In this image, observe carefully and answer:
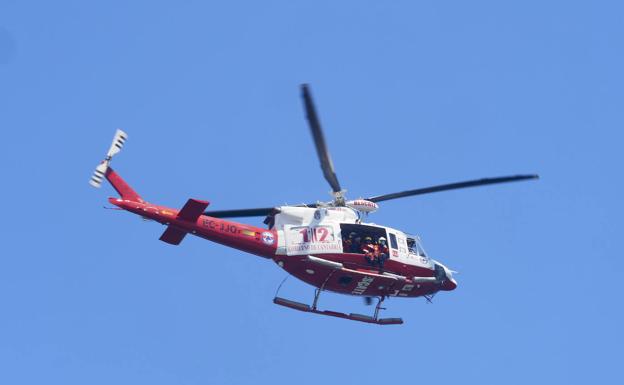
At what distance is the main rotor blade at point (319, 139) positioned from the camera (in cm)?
2514

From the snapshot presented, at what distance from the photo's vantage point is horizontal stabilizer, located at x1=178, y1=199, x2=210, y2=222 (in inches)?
1116

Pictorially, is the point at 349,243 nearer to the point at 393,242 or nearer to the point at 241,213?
the point at 393,242

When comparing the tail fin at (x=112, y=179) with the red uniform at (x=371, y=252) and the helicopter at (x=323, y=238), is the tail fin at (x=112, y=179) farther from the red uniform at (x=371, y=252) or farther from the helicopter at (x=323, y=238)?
the red uniform at (x=371, y=252)

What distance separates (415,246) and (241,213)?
16.2ft

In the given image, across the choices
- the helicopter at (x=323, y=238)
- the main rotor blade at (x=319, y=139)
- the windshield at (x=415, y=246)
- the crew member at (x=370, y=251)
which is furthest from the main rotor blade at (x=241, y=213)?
the windshield at (x=415, y=246)

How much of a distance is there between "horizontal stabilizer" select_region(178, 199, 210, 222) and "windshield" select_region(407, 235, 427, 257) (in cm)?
588

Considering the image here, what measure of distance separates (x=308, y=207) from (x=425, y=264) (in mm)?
3584

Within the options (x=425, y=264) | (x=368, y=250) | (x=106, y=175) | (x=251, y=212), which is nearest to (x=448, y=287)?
(x=425, y=264)

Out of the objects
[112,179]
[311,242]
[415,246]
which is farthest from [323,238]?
[112,179]

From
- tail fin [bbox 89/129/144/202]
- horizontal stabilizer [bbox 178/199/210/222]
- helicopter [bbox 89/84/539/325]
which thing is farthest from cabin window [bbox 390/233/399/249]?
tail fin [bbox 89/129/144/202]

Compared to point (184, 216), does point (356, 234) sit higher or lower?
higher

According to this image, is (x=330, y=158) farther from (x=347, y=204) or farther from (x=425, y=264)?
(x=425, y=264)

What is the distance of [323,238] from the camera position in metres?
29.4

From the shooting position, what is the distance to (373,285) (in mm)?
29812
